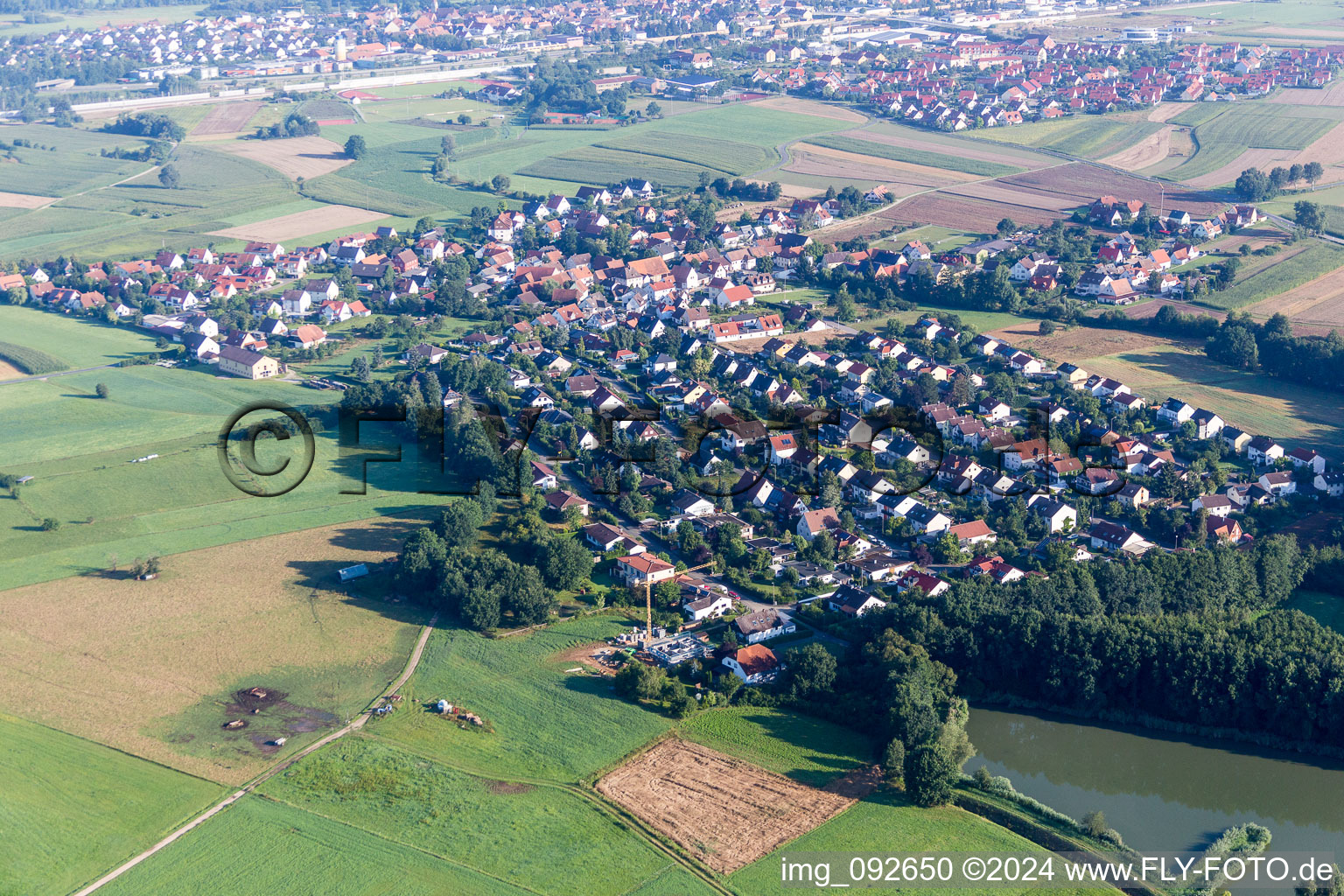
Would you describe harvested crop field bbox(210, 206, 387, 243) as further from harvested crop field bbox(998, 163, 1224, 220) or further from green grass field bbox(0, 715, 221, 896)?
green grass field bbox(0, 715, 221, 896)

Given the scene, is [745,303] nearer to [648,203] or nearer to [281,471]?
[648,203]

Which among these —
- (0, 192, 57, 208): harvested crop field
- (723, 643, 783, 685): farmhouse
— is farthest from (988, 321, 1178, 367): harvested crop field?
(0, 192, 57, 208): harvested crop field

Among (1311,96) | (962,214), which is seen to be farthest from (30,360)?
(1311,96)

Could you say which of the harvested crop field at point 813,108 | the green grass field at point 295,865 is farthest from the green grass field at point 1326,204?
the green grass field at point 295,865

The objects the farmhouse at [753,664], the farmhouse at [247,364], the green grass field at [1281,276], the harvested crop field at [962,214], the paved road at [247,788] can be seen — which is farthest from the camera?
the harvested crop field at [962,214]

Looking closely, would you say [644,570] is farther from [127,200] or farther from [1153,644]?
[127,200]

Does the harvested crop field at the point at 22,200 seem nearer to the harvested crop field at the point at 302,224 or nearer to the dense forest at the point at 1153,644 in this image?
the harvested crop field at the point at 302,224
